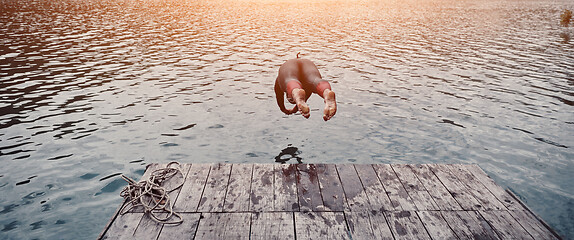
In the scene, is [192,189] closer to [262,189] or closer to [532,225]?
[262,189]

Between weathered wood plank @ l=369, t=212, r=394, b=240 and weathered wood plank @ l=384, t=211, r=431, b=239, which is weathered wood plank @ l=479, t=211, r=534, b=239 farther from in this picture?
weathered wood plank @ l=369, t=212, r=394, b=240

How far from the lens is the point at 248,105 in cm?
1330

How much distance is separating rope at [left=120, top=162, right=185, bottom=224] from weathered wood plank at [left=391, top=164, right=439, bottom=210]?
145 inches

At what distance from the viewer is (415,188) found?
6.08 metres

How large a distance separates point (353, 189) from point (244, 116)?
270 inches

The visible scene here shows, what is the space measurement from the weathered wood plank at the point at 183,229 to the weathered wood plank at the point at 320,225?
143cm

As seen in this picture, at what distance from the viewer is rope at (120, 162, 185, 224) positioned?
5176 millimetres

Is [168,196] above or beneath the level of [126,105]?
above

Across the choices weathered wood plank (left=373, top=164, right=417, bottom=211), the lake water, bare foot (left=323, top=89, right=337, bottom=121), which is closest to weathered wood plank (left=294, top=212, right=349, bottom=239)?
weathered wood plank (left=373, top=164, right=417, bottom=211)

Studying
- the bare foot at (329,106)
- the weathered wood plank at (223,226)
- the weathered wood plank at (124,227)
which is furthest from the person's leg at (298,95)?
the weathered wood plank at (124,227)

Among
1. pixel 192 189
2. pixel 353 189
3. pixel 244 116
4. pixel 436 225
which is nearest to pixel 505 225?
pixel 436 225

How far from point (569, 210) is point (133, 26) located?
114 ft

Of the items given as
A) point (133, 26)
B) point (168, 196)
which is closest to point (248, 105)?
point (168, 196)

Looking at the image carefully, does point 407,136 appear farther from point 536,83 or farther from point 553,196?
point 536,83
